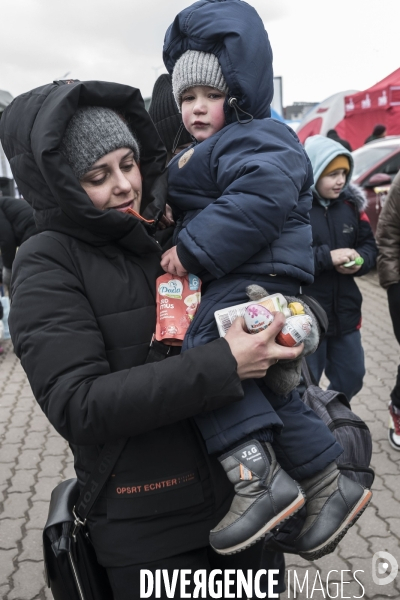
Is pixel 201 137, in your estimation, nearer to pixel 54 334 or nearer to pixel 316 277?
pixel 54 334

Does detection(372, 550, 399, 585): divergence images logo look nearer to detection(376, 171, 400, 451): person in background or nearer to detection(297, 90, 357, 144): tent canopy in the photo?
detection(376, 171, 400, 451): person in background

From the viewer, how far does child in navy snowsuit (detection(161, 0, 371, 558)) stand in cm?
160

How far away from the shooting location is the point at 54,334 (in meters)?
1.43

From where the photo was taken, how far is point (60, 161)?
1.45 m

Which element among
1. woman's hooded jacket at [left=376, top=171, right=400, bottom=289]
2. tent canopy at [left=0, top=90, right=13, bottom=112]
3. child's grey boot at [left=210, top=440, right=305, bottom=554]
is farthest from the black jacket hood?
tent canopy at [left=0, top=90, right=13, bottom=112]

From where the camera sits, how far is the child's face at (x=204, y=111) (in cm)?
187

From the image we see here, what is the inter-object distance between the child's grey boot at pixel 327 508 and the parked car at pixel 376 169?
7.11 meters

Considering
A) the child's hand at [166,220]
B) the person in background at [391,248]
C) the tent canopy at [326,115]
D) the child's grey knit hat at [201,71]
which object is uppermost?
the child's grey knit hat at [201,71]

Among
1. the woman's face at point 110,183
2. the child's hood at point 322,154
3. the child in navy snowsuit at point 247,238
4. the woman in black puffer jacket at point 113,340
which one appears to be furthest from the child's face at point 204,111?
the child's hood at point 322,154

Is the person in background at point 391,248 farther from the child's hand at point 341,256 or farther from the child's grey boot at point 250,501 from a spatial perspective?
the child's grey boot at point 250,501

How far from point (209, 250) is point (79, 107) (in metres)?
0.49

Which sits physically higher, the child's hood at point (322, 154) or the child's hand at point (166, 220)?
the child's hand at point (166, 220)

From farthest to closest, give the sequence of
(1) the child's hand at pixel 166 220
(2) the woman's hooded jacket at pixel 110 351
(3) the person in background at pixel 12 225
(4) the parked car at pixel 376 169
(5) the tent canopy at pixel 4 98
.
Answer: (5) the tent canopy at pixel 4 98
(4) the parked car at pixel 376 169
(3) the person in background at pixel 12 225
(1) the child's hand at pixel 166 220
(2) the woman's hooded jacket at pixel 110 351

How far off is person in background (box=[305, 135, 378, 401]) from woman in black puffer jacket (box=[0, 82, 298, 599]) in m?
2.08
